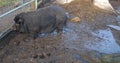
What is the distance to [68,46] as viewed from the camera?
612 cm

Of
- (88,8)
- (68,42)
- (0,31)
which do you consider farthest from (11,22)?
(88,8)

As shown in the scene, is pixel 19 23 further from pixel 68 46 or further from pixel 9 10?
pixel 9 10

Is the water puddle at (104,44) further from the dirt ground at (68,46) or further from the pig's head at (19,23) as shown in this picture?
the pig's head at (19,23)

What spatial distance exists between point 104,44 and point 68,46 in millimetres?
1069

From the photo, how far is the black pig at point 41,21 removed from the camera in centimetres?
625

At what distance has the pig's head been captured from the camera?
6188mm

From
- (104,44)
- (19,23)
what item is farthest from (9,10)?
(104,44)

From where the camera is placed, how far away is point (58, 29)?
23.4 ft

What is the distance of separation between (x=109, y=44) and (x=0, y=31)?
120 inches

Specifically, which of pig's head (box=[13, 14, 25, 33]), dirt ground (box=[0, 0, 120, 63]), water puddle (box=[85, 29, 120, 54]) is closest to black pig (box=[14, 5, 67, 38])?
pig's head (box=[13, 14, 25, 33])

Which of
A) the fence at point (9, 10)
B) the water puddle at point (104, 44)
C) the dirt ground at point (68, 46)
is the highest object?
the fence at point (9, 10)

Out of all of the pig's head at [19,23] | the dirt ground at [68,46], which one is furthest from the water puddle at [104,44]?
the pig's head at [19,23]

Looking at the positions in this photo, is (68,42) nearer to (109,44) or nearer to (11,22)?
(109,44)

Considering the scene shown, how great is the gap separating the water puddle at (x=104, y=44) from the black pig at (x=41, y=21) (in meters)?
1.17
